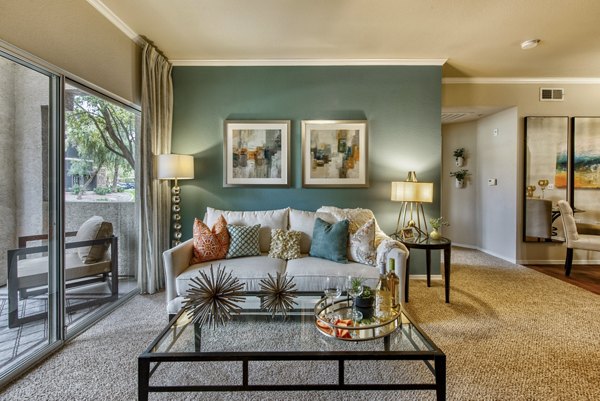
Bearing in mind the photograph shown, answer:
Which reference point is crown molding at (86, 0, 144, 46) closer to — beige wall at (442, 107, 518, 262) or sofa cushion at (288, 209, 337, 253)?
sofa cushion at (288, 209, 337, 253)

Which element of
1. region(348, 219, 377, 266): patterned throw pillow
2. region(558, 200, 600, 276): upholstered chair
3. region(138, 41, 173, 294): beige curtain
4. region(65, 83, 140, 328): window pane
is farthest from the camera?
region(558, 200, 600, 276): upholstered chair

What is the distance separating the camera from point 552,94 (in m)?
4.32

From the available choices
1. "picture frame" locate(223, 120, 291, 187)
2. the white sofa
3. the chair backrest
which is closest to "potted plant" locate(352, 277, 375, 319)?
the white sofa

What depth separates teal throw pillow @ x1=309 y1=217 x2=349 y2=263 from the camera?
8.98ft

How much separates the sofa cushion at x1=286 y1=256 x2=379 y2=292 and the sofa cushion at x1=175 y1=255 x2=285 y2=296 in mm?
151

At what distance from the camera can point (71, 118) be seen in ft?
7.82

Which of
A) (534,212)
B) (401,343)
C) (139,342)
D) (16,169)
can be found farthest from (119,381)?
(534,212)

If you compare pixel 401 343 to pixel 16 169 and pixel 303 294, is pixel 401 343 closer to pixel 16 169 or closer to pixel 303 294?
pixel 303 294

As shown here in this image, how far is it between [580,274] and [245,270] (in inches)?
179

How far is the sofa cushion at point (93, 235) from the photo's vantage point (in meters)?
2.53

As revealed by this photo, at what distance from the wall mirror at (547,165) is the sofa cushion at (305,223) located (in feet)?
11.1

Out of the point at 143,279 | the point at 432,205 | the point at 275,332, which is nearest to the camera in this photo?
the point at 275,332

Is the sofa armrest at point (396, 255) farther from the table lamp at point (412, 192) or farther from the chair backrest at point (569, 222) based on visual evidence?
the chair backrest at point (569, 222)

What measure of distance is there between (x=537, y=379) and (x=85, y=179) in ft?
12.1
